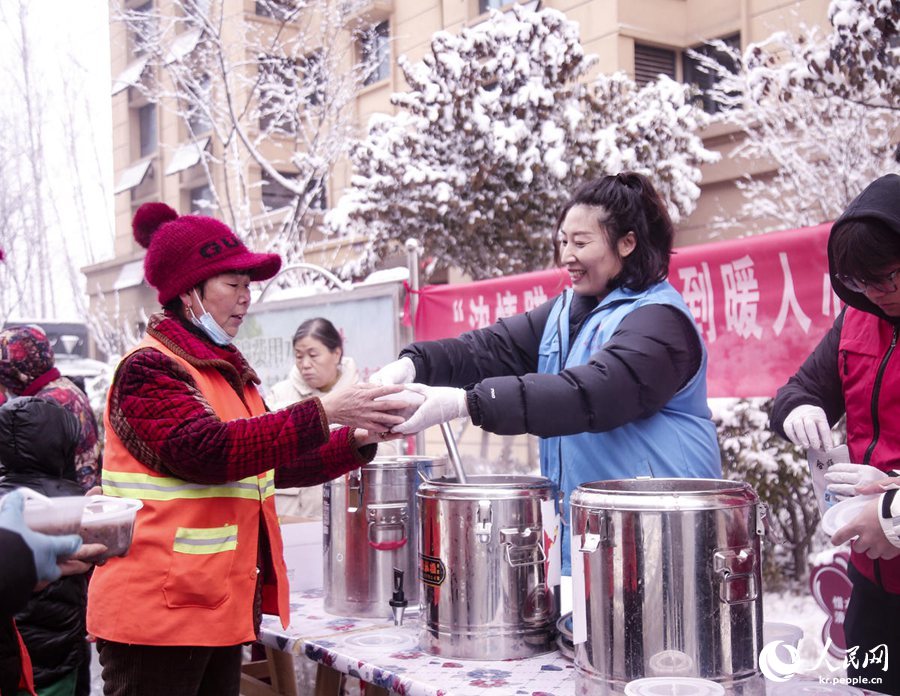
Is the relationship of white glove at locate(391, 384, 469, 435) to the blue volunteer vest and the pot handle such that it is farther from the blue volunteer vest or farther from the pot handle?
the pot handle

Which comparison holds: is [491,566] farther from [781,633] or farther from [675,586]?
Answer: [781,633]

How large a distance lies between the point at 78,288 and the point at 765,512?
19001 mm

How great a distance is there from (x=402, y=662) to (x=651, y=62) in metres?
10.9

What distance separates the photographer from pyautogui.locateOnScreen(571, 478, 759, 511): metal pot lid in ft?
5.53

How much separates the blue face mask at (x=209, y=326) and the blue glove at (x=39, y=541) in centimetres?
92

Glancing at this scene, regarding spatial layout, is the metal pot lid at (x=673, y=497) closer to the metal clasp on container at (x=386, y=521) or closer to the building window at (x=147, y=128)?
the metal clasp on container at (x=386, y=521)

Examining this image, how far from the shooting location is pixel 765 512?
1863 millimetres

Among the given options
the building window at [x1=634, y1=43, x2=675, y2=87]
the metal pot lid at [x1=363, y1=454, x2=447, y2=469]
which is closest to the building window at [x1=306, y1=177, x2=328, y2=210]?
the building window at [x1=634, y1=43, x2=675, y2=87]

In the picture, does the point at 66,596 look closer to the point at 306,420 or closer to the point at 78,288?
the point at 306,420

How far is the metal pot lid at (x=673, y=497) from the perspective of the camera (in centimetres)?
168

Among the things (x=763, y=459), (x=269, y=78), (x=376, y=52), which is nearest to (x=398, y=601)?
(x=763, y=459)

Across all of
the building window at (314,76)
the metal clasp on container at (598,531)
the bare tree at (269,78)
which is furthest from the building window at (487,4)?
the metal clasp on container at (598,531)

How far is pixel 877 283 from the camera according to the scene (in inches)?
80.1

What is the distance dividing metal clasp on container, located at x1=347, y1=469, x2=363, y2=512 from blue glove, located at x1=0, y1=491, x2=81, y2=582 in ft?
4.03
